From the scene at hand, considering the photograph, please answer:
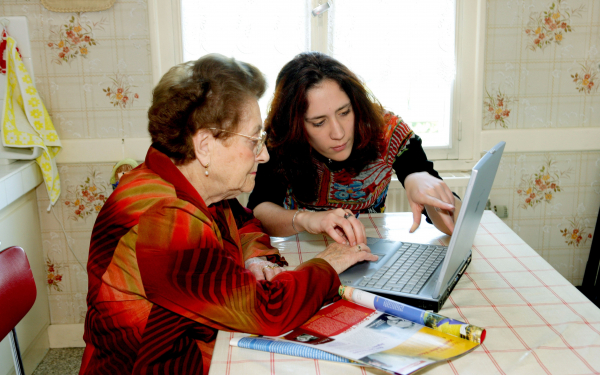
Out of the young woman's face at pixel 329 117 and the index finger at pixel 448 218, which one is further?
the young woman's face at pixel 329 117

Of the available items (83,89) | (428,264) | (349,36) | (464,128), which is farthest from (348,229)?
(83,89)

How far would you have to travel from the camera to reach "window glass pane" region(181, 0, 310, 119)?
92.9 inches

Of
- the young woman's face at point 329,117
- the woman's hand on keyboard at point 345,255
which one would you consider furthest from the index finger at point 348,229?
the young woman's face at point 329,117

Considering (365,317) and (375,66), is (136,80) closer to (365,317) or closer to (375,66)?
(375,66)

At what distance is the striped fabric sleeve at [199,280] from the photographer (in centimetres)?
87

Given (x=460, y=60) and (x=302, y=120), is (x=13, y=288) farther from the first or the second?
(x=460, y=60)

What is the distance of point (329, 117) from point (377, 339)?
83 cm

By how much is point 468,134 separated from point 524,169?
0.35 m

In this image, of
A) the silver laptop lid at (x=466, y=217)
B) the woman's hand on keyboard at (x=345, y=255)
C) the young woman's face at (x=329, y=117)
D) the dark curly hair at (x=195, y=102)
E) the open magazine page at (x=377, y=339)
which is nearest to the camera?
the open magazine page at (x=377, y=339)

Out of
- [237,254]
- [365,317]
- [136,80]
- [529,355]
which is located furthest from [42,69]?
[529,355]

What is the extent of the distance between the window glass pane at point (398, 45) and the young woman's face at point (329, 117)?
0.82 meters

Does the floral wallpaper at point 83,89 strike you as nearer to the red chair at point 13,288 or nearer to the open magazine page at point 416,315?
the red chair at point 13,288

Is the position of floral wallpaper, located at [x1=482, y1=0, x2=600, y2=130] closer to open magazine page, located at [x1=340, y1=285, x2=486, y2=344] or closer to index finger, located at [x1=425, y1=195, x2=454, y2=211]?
index finger, located at [x1=425, y1=195, x2=454, y2=211]

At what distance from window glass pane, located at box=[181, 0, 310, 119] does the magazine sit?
60.7 inches
